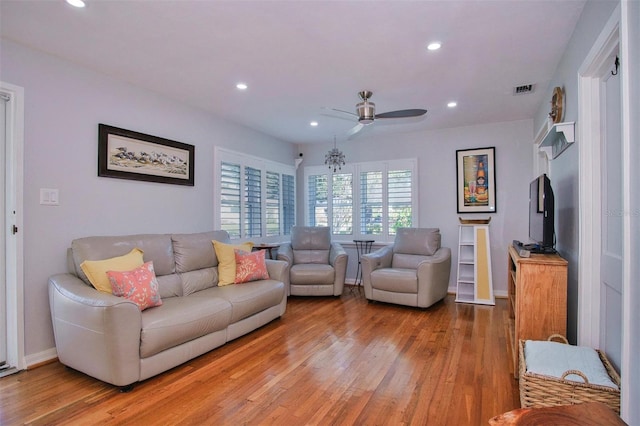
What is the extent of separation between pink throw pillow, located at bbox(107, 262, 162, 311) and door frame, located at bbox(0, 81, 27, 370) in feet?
2.33

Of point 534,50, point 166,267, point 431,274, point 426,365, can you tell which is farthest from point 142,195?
point 534,50

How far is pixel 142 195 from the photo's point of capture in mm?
3463

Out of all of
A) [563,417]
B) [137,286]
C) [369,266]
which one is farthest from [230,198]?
[563,417]

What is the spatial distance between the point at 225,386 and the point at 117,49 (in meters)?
2.64

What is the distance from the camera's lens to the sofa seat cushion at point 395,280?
4176 mm

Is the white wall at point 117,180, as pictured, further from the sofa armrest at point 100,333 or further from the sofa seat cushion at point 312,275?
the sofa seat cushion at point 312,275

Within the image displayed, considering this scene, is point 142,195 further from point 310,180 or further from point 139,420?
point 310,180

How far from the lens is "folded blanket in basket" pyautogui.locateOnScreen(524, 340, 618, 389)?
1657 mm

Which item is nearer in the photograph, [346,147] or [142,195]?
[142,195]

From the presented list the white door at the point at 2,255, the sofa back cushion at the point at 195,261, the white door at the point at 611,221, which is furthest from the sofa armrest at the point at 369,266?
the white door at the point at 2,255

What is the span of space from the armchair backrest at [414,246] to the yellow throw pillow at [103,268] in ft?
11.3

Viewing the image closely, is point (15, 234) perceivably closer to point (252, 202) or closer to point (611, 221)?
point (252, 202)

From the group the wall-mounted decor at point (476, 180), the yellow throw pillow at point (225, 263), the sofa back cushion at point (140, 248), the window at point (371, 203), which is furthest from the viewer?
the window at point (371, 203)

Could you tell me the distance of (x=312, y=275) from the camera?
472cm
